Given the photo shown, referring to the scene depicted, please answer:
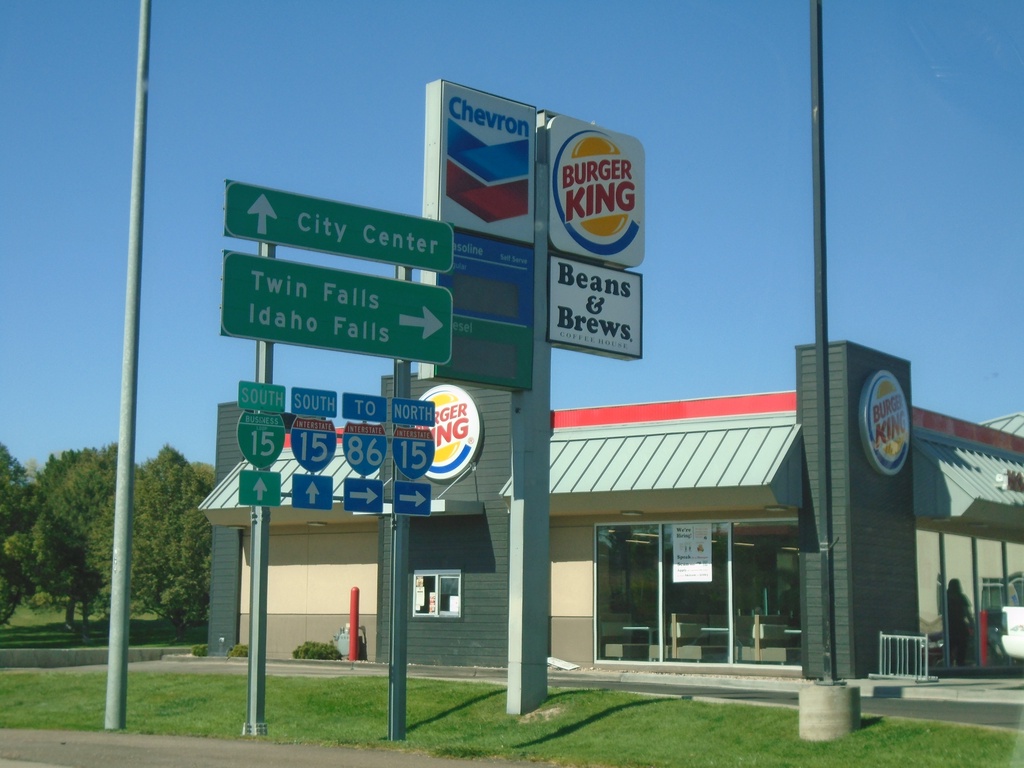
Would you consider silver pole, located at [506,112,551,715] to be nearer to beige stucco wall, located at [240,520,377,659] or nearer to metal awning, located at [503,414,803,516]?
metal awning, located at [503,414,803,516]

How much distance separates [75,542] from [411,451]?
5585 cm

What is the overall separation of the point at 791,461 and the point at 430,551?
8.94 meters

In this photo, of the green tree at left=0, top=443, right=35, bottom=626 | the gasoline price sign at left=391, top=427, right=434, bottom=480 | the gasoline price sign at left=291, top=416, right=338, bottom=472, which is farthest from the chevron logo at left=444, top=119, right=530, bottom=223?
the green tree at left=0, top=443, right=35, bottom=626

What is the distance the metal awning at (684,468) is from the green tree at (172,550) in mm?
36182

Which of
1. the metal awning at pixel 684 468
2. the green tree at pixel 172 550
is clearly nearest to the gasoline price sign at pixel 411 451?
the metal awning at pixel 684 468

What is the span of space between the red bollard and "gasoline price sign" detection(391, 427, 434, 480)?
1500 cm

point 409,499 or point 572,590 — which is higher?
point 409,499

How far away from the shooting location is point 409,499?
14.7m

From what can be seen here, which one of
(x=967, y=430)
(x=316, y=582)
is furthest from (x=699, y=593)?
(x=316, y=582)

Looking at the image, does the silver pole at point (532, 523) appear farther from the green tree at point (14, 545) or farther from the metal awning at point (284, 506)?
the green tree at point (14, 545)

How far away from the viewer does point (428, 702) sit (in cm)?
1775

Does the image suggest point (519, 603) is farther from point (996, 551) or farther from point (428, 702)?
point (996, 551)

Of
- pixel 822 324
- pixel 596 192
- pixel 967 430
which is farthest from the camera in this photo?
pixel 967 430

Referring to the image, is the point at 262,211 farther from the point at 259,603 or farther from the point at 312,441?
the point at 259,603
